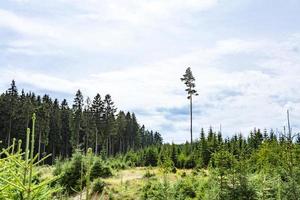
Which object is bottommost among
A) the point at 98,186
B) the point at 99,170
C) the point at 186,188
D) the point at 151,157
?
the point at 98,186

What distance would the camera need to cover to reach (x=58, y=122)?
85562 millimetres

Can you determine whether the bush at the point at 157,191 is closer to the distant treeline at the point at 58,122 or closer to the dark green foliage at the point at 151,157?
the dark green foliage at the point at 151,157

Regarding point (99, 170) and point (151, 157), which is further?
point (151, 157)

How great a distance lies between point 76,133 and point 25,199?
8300 cm

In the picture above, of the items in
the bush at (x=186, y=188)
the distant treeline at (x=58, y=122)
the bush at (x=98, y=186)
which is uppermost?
the distant treeline at (x=58, y=122)

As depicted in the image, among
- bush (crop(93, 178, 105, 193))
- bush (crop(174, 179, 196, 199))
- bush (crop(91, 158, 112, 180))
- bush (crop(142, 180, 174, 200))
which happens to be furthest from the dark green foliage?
bush (crop(174, 179, 196, 199))

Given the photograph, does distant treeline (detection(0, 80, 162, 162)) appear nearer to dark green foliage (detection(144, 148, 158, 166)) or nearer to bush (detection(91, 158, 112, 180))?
dark green foliage (detection(144, 148, 158, 166))

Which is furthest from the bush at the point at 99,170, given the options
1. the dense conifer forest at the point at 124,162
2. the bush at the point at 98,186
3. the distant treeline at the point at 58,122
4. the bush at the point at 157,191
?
the distant treeline at the point at 58,122

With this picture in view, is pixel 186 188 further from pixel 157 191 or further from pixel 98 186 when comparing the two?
pixel 98 186

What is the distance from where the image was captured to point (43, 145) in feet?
276

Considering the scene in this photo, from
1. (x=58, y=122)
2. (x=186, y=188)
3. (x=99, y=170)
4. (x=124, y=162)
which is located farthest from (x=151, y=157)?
(x=58, y=122)

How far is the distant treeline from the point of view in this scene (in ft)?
237

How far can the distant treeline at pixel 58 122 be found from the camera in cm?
7238

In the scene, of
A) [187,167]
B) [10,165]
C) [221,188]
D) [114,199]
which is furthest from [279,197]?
[187,167]
